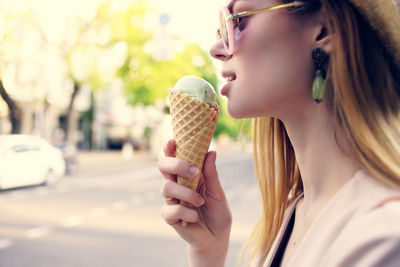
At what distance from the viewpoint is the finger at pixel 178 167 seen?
113 centimetres

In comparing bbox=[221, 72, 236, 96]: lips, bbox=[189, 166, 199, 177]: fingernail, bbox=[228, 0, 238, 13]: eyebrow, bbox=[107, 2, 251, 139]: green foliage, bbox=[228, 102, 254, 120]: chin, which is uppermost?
bbox=[228, 0, 238, 13]: eyebrow

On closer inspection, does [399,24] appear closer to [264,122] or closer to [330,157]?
[330,157]

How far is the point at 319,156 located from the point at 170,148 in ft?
1.59

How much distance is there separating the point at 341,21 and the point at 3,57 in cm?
305

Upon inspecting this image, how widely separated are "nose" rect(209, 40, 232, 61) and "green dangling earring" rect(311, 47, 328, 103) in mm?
255

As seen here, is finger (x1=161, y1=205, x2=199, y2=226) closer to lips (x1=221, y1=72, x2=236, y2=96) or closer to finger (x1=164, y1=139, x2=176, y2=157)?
finger (x1=164, y1=139, x2=176, y2=157)

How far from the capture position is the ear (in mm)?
935

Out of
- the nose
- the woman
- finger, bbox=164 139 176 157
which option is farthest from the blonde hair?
finger, bbox=164 139 176 157

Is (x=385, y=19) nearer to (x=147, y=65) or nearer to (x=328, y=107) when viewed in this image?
(x=328, y=107)

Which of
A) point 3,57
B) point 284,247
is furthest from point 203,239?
point 3,57

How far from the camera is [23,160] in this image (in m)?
2.04

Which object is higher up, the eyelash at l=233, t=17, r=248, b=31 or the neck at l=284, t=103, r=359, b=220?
the eyelash at l=233, t=17, r=248, b=31

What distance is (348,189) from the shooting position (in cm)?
87

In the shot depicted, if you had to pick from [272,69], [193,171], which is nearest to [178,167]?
[193,171]
